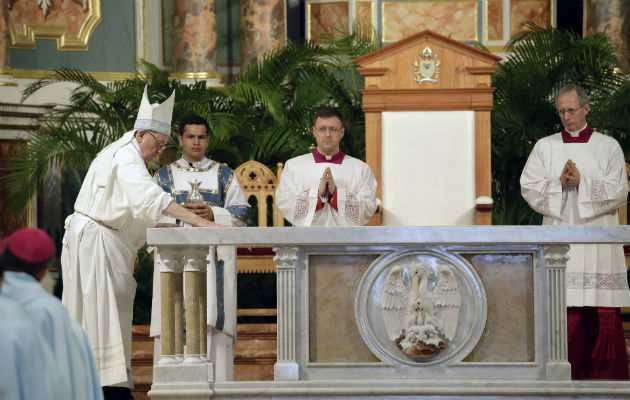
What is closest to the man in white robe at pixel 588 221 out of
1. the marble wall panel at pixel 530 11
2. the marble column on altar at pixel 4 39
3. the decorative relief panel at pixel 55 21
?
the marble wall panel at pixel 530 11

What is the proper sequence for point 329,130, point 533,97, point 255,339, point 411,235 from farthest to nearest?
A: point 533,97 < point 255,339 < point 329,130 < point 411,235

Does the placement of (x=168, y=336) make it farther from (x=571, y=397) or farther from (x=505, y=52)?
(x=505, y=52)

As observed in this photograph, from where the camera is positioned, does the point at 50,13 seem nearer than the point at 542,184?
No

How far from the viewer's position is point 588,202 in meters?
6.23

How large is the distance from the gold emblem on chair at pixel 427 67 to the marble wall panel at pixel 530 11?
371 centimetres

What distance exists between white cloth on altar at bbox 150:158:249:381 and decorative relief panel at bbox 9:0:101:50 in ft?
14.5

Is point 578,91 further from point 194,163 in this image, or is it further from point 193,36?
point 193,36

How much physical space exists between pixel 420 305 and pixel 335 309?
41 cm

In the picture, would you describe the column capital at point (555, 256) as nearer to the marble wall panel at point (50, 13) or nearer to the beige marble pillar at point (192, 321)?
the beige marble pillar at point (192, 321)

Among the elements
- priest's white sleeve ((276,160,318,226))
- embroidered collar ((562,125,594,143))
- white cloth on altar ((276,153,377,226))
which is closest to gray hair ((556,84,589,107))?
embroidered collar ((562,125,594,143))

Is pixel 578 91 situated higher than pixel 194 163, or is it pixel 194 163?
pixel 578 91

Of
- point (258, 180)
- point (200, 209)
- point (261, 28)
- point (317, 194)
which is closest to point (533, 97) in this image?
point (258, 180)

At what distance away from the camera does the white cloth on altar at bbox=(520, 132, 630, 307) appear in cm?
621

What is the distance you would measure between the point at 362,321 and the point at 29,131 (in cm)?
498
